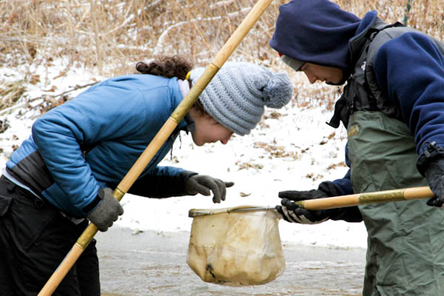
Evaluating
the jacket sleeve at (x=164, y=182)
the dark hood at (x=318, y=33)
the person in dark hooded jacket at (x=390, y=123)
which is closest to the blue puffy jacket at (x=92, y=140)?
the jacket sleeve at (x=164, y=182)

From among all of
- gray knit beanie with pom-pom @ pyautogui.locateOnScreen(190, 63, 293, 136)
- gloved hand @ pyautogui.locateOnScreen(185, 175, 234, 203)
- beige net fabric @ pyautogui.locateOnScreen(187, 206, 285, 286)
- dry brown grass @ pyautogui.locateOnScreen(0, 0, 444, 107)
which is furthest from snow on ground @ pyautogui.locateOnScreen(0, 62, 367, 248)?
gray knit beanie with pom-pom @ pyautogui.locateOnScreen(190, 63, 293, 136)

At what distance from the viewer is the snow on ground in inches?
234

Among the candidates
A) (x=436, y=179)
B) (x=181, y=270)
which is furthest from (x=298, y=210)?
(x=181, y=270)

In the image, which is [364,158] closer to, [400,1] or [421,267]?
[421,267]

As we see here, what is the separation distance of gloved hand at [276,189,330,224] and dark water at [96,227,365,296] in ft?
5.58

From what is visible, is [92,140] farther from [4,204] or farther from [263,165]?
[263,165]

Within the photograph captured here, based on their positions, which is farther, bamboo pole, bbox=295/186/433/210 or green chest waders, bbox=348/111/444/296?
green chest waders, bbox=348/111/444/296

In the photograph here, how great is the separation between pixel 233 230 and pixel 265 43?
6952 mm

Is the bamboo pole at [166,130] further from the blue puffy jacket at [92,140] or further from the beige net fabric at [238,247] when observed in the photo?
the beige net fabric at [238,247]

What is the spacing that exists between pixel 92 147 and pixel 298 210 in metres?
0.96

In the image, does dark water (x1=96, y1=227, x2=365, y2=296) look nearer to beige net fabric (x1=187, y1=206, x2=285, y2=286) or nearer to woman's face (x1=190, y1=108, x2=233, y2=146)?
beige net fabric (x1=187, y1=206, x2=285, y2=286)

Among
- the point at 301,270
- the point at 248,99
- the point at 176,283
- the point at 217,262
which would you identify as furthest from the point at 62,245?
the point at 301,270

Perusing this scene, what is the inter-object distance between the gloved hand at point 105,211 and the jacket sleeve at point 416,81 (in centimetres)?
117

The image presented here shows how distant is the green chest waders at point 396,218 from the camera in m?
2.39
